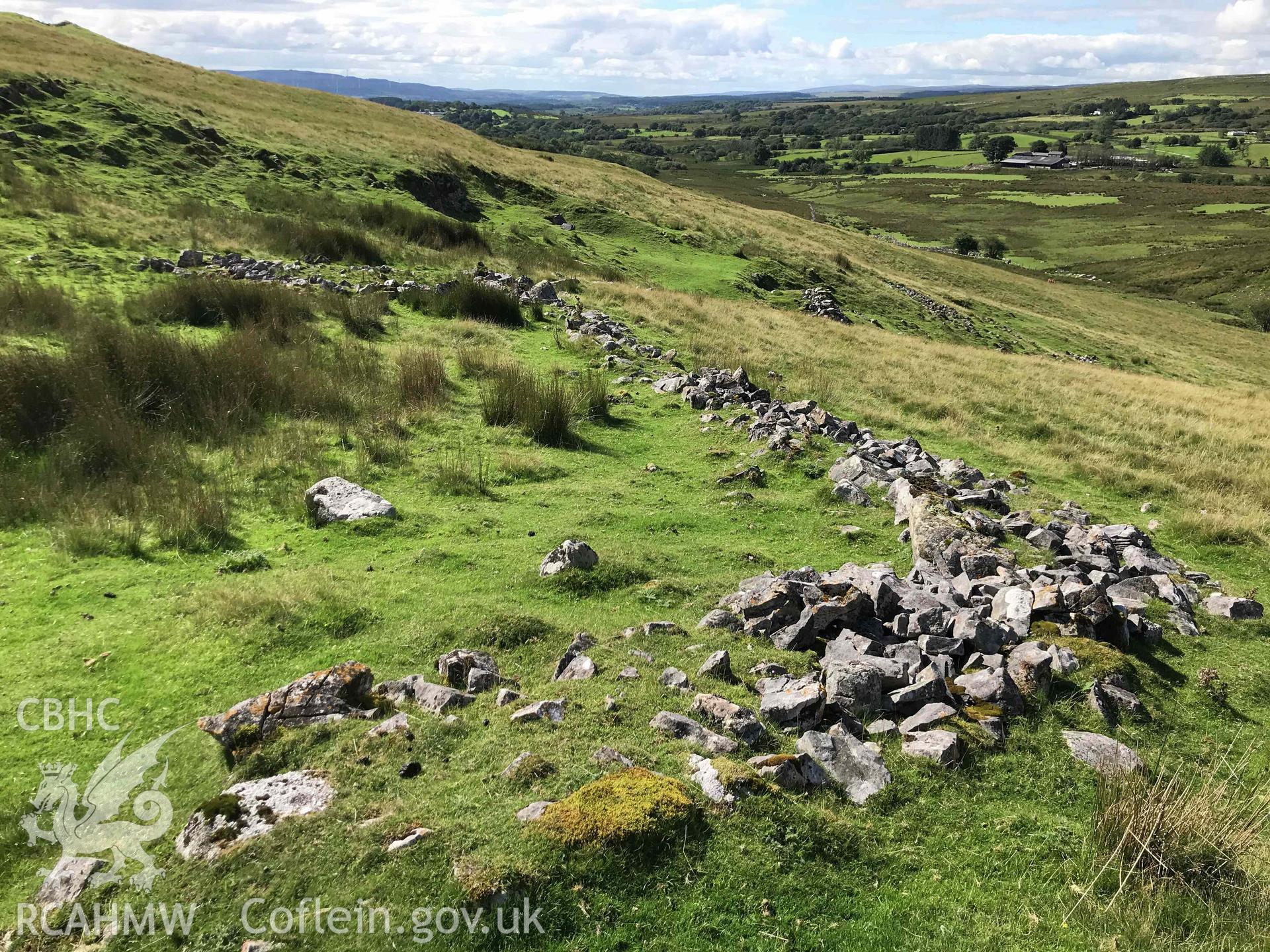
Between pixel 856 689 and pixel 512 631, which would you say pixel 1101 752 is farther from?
pixel 512 631

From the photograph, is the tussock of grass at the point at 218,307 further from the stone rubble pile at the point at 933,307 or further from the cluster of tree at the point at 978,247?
the cluster of tree at the point at 978,247

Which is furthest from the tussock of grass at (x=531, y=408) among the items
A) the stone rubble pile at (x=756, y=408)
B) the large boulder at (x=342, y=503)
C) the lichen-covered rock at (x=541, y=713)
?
the lichen-covered rock at (x=541, y=713)

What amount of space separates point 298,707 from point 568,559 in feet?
11.3

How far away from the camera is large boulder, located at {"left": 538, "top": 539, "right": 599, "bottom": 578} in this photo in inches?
316

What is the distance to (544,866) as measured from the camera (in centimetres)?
400

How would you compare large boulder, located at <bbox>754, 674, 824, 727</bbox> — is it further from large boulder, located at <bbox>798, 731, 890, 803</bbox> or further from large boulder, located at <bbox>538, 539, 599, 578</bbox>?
large boulder, located at <bbox>538, 539, 599, 578</bbox>

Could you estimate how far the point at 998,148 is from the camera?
172 meters

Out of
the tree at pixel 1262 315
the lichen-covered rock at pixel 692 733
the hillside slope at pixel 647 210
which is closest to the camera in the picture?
the lichen-covered rock at pixel 692 733

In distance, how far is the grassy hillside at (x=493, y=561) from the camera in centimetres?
409

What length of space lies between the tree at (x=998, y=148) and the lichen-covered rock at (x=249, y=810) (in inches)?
8070

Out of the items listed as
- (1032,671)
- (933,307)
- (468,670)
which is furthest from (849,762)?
(933,307)

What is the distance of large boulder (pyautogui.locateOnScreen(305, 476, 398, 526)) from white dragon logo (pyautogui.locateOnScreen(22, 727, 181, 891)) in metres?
4.29

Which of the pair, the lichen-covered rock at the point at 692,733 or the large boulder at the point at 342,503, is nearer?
the lichen-covered rock at the point at 692,733

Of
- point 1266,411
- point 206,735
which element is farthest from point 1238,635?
point 1266,411
